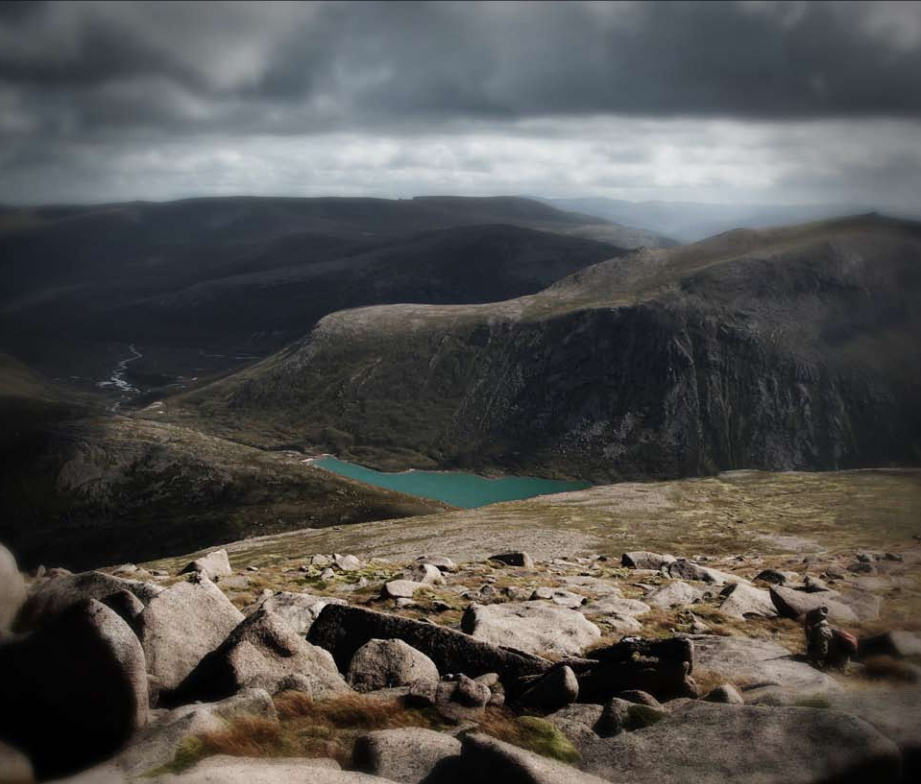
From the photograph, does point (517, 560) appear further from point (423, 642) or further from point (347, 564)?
point (423, 642)

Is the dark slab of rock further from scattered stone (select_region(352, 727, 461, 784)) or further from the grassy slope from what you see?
the grassy slope

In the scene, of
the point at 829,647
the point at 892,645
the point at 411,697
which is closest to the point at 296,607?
the point at 411,697

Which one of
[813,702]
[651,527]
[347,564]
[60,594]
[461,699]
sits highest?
[60,594]

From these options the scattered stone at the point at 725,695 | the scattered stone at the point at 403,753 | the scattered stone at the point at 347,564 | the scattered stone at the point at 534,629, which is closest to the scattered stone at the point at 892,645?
the scattered stone at the point at 725,695

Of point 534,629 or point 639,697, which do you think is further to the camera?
point 534,629

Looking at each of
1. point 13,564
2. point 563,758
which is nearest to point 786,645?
point 563,758

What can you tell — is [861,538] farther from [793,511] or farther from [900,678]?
[900,678]
